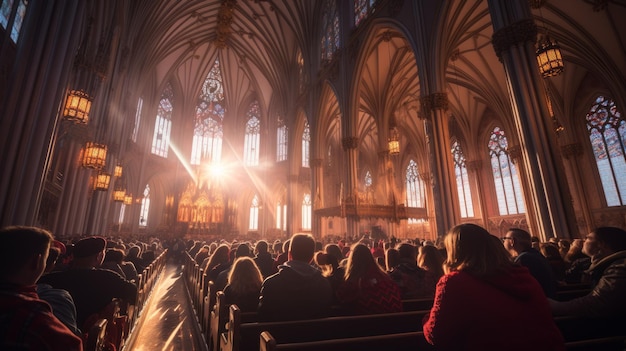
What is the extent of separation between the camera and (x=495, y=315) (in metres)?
1.29

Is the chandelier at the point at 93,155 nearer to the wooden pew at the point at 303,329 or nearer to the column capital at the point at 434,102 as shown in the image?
the wooden pew at the point at 303,329

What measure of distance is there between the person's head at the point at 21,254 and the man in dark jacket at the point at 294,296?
1435 millimetres

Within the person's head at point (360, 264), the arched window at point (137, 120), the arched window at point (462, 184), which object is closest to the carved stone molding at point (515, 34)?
the person's head at point (360, 264)

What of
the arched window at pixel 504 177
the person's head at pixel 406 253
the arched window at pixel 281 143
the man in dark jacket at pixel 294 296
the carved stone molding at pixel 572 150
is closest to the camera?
the man in dark jacket at pixel 294 296

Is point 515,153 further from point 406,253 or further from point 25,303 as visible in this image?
point 25,303

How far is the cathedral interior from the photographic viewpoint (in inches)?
244

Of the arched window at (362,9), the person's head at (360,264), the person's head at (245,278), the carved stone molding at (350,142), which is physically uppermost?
the arched window at (362,9)

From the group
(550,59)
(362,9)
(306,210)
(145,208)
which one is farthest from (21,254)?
(145,208)

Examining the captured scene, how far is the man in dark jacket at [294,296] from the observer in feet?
7.38

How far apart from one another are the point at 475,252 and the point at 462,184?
2329cm

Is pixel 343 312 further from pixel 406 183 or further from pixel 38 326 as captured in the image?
pixel 406 183

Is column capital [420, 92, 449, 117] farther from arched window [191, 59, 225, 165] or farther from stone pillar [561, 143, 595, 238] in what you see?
arched window [191, 59, 225, 165]

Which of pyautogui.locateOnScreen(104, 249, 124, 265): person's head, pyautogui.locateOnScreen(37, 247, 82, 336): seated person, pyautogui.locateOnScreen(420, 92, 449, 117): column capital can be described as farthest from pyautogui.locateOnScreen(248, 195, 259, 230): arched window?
pyautogui.locateOnScreen(37, 247, 82, 336): seated person

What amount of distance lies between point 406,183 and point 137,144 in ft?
80.5
